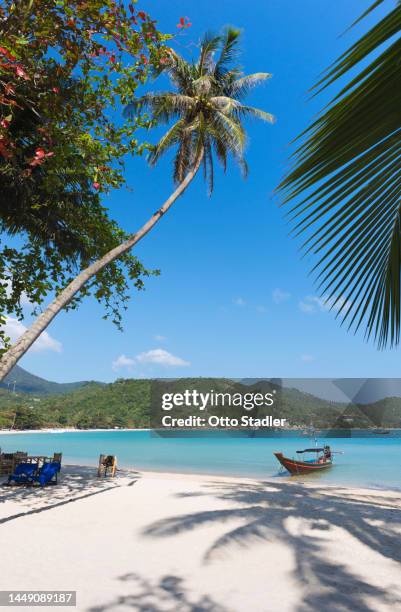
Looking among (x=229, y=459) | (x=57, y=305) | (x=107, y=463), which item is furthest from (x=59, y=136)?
(x=229, y=459)

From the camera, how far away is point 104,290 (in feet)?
36.8

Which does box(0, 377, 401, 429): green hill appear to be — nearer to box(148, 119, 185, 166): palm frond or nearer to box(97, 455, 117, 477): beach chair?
box(97, 455, 117, 477): beach chair

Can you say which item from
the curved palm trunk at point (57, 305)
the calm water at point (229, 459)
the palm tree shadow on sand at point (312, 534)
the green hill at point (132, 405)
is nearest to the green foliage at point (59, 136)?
the curved palm trunk at point (57, 305)

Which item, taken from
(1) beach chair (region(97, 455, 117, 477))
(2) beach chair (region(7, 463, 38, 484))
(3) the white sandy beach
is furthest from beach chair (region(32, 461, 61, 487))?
(1) beach chair (region(97, 455, 117, 477))

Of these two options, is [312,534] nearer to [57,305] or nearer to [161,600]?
[161,600]

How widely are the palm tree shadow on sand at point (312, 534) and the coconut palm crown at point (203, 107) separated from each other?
9.83 metres

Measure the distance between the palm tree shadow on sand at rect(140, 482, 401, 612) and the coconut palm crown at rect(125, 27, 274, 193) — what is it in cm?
983

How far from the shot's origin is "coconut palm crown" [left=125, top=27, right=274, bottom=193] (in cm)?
1280

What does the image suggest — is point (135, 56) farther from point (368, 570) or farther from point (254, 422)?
point (254, 422)

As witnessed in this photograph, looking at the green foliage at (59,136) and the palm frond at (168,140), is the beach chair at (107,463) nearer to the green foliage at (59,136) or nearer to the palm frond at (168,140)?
the green foliage at (59,136)

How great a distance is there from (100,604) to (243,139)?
41.0ft

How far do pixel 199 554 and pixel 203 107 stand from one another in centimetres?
1231

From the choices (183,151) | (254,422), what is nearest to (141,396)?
(254,422)

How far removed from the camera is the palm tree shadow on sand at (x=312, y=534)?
4746mm
